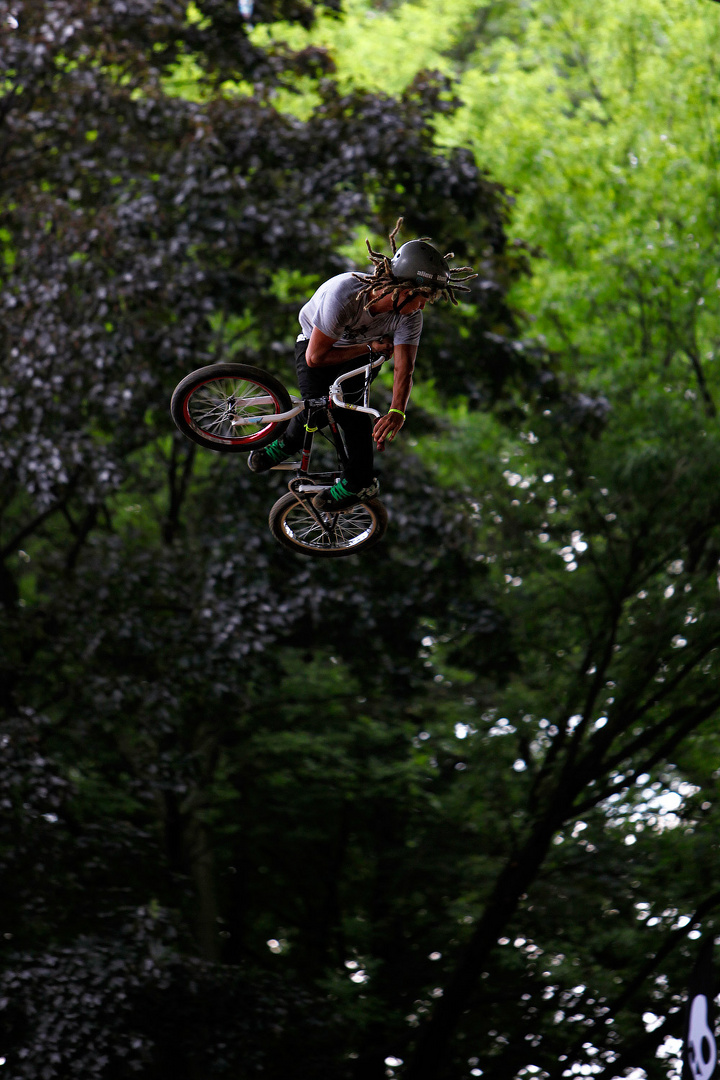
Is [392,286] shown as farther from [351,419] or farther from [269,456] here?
[269,456]

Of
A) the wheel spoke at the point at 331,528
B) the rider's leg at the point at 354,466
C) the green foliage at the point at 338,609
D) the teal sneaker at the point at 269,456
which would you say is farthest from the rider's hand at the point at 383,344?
the green foliage at the point at 338,609

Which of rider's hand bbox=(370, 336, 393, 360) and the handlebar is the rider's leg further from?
rider's hand bbox=(370, 336, 393, 360)

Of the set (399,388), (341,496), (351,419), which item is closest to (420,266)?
(399,388)

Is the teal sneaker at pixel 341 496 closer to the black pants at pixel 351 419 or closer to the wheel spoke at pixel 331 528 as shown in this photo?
the black pants at pixel 351 419

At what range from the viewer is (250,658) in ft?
34.1

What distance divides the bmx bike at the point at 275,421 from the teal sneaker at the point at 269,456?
0.09 ft

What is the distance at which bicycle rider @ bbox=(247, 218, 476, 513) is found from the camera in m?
4.10

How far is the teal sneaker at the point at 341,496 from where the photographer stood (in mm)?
4902

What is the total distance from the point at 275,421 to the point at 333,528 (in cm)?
74

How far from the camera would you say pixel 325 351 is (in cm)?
466

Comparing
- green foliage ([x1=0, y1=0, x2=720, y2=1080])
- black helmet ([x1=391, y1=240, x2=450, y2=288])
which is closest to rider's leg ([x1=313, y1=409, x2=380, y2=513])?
black helmet ([x1=391, y1=240, x2=450, y2=288])

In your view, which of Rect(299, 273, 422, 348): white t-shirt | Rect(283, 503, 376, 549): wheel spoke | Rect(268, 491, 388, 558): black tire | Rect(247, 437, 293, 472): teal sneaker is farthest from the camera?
Rect(283, 503, 376, 549): wheel spoke

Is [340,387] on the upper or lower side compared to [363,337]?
lower

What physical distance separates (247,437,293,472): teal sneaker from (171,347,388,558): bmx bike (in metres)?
0.03
